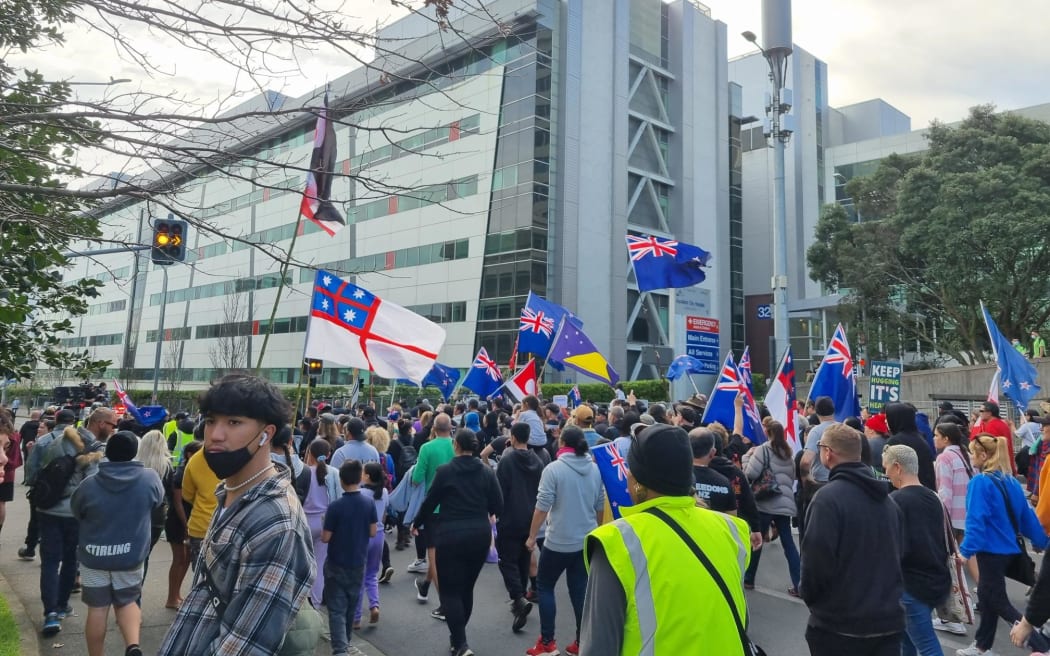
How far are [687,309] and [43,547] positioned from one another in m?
20.2

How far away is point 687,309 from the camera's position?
23.8 meters

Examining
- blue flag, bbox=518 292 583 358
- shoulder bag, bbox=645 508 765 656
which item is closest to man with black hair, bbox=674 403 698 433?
blue flag, bbox=518 292 583 358

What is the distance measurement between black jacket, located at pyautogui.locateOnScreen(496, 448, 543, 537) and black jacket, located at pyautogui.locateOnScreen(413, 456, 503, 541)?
1.58ft

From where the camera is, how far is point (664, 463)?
2.55 m

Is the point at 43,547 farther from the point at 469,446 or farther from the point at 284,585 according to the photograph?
the point at 284,585

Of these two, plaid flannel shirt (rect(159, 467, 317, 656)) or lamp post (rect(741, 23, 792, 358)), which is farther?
lamp post (rect(741, 23, 792, 358))

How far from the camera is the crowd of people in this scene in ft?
7.66

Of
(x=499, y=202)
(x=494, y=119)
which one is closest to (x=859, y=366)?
(x=499, y=202)

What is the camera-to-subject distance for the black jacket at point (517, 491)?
261 inches

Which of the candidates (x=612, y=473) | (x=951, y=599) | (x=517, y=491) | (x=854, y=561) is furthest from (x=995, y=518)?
(x=517, y=491)

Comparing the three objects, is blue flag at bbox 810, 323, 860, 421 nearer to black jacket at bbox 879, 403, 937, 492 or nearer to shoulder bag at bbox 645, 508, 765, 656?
black jacket at bbox 879, 403, 937, 492

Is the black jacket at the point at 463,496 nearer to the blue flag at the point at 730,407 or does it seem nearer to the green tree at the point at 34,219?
the green tree at the point at 34,219

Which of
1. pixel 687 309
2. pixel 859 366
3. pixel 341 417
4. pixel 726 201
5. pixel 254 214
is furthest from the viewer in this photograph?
pixel 254 214

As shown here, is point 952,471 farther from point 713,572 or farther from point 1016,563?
point 713,572
